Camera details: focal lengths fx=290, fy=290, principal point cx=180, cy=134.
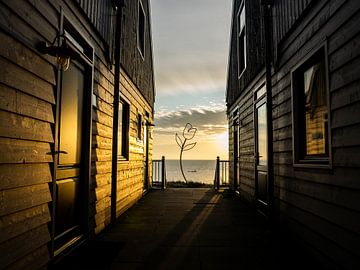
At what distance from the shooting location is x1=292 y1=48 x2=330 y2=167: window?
3.09 m

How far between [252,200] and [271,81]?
2717mm

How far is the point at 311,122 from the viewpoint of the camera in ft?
11.2

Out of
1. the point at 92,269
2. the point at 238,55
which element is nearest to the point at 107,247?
the point at 92,269

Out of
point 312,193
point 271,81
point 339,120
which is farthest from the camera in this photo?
point 271,81

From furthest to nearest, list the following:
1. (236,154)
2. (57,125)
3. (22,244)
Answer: (236,154), (57,125), (22,244)

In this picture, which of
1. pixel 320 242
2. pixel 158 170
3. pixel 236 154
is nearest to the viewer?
pixel 320 242

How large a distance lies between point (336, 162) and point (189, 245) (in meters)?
1.94

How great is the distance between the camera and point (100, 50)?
421cm

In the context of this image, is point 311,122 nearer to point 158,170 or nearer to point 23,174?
point 23,174

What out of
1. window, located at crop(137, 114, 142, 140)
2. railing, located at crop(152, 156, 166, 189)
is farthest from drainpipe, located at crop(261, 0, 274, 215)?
railing, located at crop(152, 156, 166, 189)

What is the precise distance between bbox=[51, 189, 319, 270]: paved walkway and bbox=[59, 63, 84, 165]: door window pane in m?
1.09

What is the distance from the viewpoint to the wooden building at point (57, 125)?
1.99 meters

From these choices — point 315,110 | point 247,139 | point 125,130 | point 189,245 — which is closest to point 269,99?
point 315,110

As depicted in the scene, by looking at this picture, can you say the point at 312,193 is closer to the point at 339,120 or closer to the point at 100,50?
the point at 339,120
